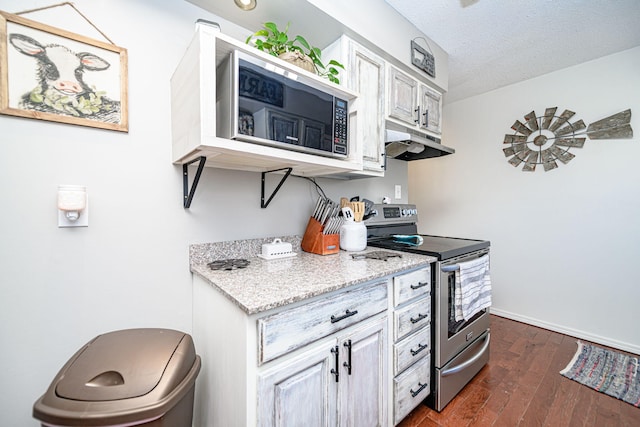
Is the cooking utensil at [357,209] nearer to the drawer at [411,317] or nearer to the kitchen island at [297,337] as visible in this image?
the kitchen island at [297,337]

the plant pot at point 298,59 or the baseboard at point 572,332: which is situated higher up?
the plant pot at point 298,59

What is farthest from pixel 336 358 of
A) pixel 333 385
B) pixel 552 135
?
pixel 552 135

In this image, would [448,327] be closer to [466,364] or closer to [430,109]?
[466,364]

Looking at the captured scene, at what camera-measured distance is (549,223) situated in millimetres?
2477

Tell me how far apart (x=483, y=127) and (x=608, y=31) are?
1115mm

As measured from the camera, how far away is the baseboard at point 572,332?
2.08 metres

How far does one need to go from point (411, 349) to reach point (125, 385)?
1.20 metres

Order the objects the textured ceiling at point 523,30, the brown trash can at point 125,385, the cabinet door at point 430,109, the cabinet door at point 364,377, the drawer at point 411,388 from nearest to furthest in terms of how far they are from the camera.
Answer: the brown trash can at point 125,385, the cabinet door at point 364,377, the drawer at point 411,388, the textured ceiling at point 523,30, the cabinet door at point 430,109

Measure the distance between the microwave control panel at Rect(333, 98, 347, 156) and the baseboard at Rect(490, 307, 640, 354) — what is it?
8.99 ft

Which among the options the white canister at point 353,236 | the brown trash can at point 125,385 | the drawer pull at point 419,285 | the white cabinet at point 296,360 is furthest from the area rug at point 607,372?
the brown trash can at point 125,385

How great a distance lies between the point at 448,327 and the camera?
1.48 m

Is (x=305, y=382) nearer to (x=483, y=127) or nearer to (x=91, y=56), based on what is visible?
(x=91, y=56)

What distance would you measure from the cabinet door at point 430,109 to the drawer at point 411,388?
1638 mm

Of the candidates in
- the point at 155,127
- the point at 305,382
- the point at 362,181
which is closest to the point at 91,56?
the point at 155,127
